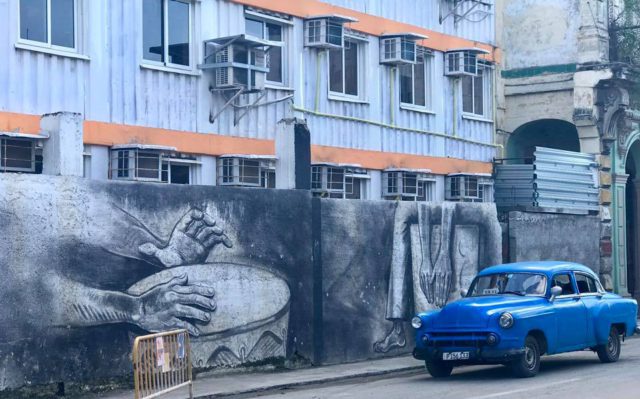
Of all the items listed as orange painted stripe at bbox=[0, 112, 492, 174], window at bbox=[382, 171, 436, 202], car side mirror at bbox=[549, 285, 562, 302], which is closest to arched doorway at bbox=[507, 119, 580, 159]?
orange painted stripe at bbox=[0, 112, 492, 174]

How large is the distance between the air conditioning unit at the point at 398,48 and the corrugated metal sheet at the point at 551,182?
4.23 meters

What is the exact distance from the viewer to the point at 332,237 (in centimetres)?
1892

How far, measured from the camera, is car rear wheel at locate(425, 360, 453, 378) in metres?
16.7

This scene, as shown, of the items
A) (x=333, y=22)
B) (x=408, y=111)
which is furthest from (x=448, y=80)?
(x=333, y=22)

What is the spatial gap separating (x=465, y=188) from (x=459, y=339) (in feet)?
30.8

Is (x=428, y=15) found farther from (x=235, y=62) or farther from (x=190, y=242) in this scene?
(x=190, y=242)

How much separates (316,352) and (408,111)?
7183mm

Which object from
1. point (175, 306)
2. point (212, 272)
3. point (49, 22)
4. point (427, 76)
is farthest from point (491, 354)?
point (427, 76)

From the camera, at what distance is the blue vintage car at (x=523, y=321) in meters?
15.8

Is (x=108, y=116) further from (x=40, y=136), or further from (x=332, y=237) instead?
(x=332, y=237)

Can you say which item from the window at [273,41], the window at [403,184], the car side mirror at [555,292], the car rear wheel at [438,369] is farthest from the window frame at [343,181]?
the car side mirror at [555,292]

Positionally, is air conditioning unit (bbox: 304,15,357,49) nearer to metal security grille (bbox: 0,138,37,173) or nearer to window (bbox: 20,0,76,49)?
window (bbox: 20,0,76,49)

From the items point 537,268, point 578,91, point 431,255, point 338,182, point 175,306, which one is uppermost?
point 578,91

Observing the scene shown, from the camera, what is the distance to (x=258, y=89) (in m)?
18.9
